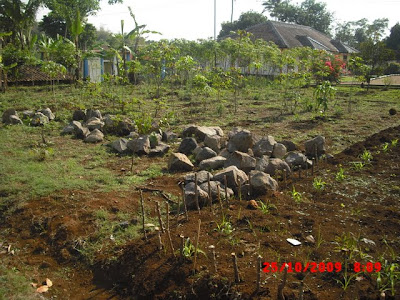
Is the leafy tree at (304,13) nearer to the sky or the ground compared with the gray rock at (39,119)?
nearer to the sky

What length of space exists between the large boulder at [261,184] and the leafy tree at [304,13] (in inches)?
2105

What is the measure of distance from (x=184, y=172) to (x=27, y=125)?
500cm

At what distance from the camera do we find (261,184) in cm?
470

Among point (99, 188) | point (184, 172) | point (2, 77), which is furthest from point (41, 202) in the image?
point (2, 77)

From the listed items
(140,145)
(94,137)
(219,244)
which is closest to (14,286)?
(219,244)

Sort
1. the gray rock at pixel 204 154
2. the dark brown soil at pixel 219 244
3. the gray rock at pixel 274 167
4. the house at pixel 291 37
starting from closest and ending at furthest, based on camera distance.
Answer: the dark brown soil at pixel 219 244
the gray rock at pixel 274 167
the gray rock at pixel 204 154
the house at pixel 291 37

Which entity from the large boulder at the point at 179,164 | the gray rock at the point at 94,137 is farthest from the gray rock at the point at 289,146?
the gray rock at the point at 94,137

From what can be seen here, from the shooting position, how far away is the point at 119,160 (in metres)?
6.59

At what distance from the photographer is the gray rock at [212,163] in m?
6.00

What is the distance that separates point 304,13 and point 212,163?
5349cm

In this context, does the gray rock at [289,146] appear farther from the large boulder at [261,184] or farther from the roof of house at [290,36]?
the roof of house at [290,36]

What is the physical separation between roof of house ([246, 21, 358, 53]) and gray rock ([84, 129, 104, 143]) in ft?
79.5

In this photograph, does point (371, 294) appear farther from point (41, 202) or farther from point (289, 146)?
point (289, 146)

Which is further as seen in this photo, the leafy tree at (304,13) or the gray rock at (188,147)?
the leafy tree at (304,13)
